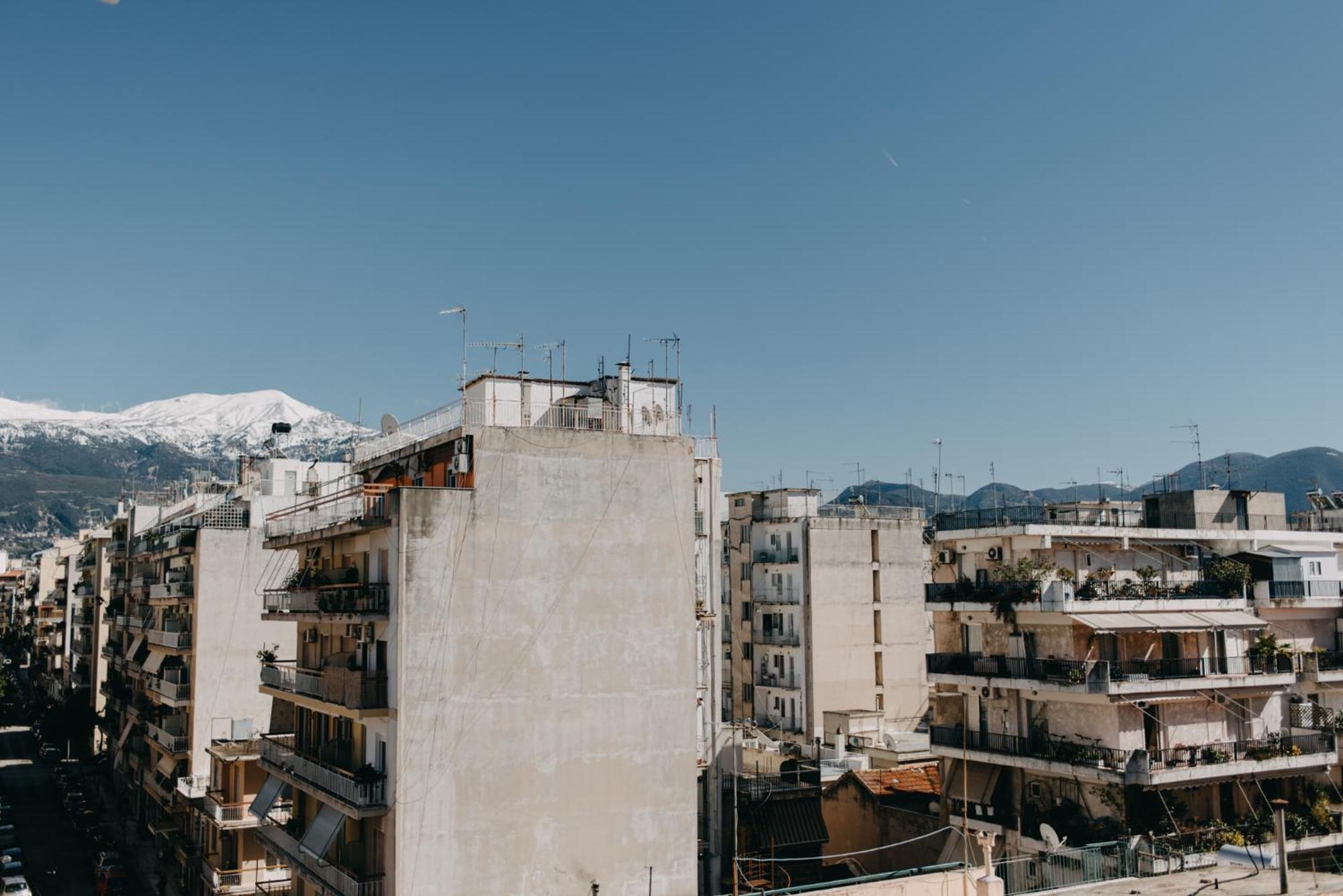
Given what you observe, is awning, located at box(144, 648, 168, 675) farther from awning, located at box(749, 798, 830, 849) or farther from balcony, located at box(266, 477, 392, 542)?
awning, located at box(749, 798, 830, 849)

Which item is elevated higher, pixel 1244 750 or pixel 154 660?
pixel 154 660

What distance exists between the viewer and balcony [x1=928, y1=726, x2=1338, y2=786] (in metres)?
37.8

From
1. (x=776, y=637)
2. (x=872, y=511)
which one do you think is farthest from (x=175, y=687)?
(x=872, y=511)

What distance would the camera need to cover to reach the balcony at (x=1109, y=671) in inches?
1515

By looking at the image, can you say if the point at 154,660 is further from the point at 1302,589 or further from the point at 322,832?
the point at 1302,589

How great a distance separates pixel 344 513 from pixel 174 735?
2558cm

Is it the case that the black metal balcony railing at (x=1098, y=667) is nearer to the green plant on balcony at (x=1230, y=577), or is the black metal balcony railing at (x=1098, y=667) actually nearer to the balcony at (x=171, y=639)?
the green plant on balcony at (x=1230, y=577)

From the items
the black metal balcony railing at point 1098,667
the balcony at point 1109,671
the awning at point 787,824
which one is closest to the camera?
the balcony at point 1109,671

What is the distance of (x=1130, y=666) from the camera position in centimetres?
3956

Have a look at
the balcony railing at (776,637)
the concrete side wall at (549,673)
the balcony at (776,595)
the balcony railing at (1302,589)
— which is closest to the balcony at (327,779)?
the concrete side wall at (549,673)

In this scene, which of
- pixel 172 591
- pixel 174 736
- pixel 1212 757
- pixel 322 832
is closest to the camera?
pixel 322 832

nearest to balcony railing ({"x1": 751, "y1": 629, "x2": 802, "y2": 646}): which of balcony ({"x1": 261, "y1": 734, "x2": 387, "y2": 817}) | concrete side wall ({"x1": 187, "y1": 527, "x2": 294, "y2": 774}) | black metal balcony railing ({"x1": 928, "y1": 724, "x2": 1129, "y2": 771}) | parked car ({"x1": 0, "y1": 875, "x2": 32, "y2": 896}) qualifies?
black metal balcony railing ({"x1": 928, "y1": 724, "x2": 1129, "y2": 771})

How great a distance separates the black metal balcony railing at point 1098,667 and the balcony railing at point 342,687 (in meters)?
21.6

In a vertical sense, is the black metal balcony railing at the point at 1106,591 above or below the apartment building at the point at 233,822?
above
